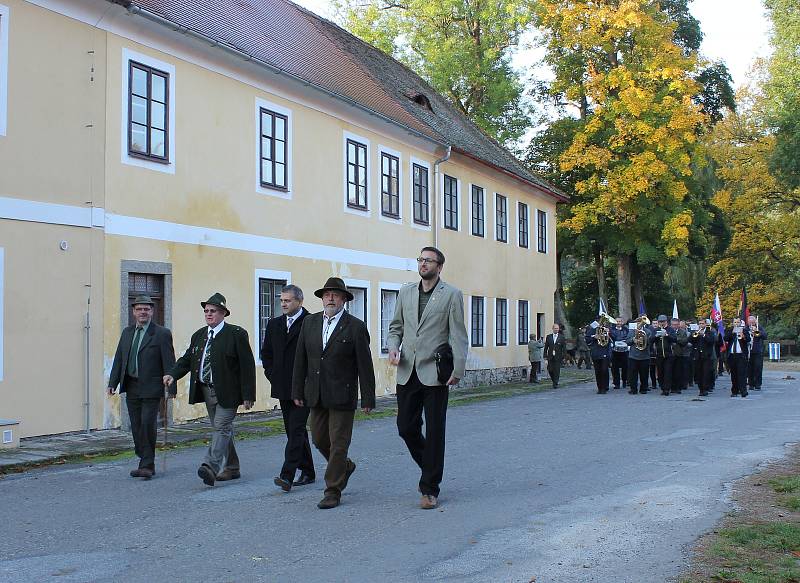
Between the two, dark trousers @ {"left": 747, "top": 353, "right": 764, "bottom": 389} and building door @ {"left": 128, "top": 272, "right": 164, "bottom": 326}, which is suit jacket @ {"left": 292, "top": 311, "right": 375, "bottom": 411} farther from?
dark trousers @ {"left": 747, "top": 353, "right": 764, "bottom": 389}

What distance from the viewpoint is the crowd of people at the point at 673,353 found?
2400 centimetres

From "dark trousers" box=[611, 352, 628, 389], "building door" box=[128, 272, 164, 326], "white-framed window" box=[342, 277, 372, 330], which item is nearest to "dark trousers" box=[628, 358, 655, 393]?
"dark trousers" box=[611, 352, 628, 389]

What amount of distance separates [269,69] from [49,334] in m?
7.10

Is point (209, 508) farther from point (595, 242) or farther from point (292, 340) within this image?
point (595, 242)

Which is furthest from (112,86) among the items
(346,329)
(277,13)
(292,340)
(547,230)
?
(547,230)

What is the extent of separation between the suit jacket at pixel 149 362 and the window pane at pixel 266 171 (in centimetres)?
932

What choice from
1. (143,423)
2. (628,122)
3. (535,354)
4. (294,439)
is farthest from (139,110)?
(628,122)

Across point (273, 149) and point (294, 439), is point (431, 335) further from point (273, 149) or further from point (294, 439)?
point (273, 149)

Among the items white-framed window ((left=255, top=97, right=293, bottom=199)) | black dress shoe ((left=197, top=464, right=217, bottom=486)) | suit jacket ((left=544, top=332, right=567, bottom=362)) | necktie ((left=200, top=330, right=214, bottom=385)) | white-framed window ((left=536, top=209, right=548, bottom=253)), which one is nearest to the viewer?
black dress shoe ((left=197, top=464, right=217, bottom=486))

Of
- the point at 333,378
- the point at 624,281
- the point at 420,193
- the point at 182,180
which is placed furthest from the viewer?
the point at 624,281

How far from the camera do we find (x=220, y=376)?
946 cm

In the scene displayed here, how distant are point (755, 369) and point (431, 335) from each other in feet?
63.5

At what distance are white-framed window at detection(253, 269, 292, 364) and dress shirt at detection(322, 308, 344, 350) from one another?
9.99 metres

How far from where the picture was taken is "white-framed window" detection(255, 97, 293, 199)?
754 inches
